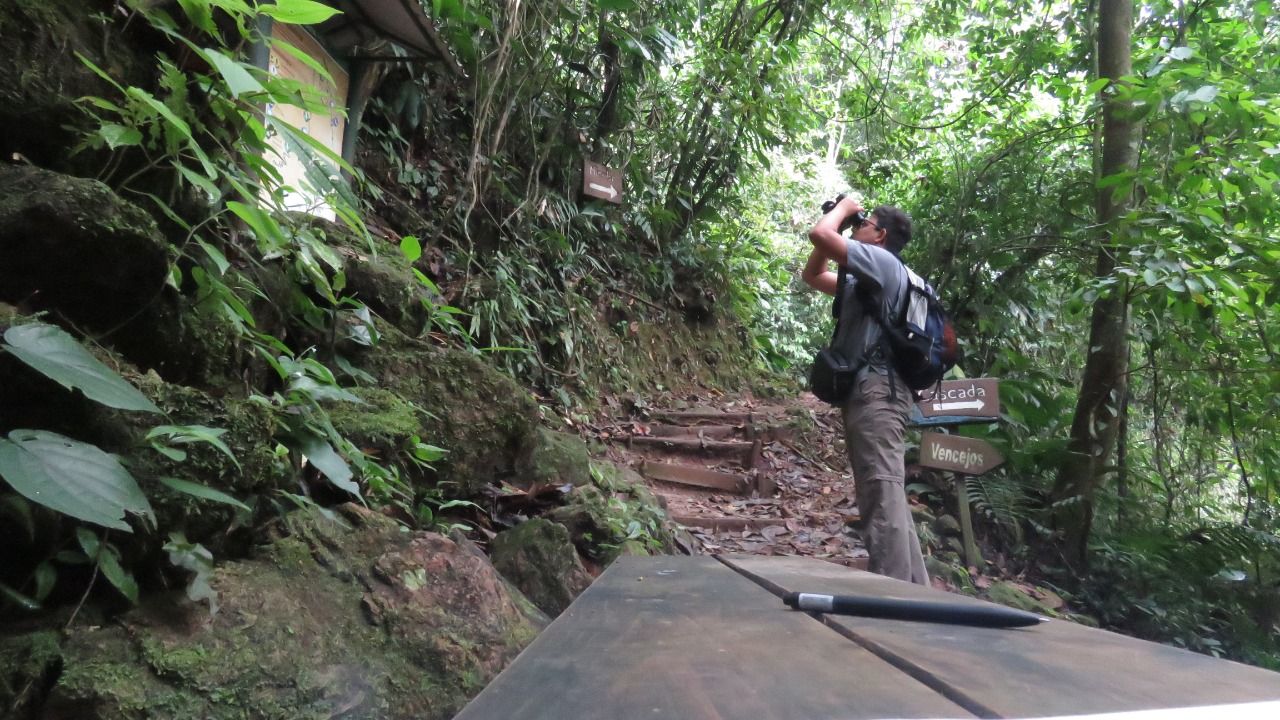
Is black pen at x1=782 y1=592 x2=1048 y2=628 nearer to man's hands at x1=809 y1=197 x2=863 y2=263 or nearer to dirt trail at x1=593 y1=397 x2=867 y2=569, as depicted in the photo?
man's hands at x1=809 y1=197 x2=863 y2=263

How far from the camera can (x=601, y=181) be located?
7523 millimetres

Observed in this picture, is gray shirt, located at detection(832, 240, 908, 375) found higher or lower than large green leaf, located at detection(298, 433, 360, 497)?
higher

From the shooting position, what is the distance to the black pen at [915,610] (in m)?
1.36

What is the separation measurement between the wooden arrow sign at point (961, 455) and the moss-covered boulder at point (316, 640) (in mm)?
3711

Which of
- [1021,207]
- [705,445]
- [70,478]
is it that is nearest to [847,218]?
[70,478]

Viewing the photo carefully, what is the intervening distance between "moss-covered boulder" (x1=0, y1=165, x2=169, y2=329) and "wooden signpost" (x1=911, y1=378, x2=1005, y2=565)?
4693mm

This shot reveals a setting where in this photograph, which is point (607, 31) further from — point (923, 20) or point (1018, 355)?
point (1018, 355)

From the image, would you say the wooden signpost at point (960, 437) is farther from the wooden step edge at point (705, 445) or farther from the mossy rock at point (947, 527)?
the wooden step edge at point (705, 445)

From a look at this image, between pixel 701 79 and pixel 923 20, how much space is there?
9.58 ft

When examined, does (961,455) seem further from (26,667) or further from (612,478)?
(26,667)

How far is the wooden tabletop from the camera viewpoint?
0.81m

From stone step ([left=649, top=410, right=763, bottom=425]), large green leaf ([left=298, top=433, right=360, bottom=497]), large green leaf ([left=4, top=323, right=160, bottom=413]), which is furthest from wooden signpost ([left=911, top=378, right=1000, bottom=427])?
large green leaf ([left=4, top=323, right=160, bottom=413])

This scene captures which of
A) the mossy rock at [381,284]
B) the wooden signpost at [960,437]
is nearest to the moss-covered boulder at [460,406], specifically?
the mossy rock at [381,284]

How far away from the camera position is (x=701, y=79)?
8539 millimetres
